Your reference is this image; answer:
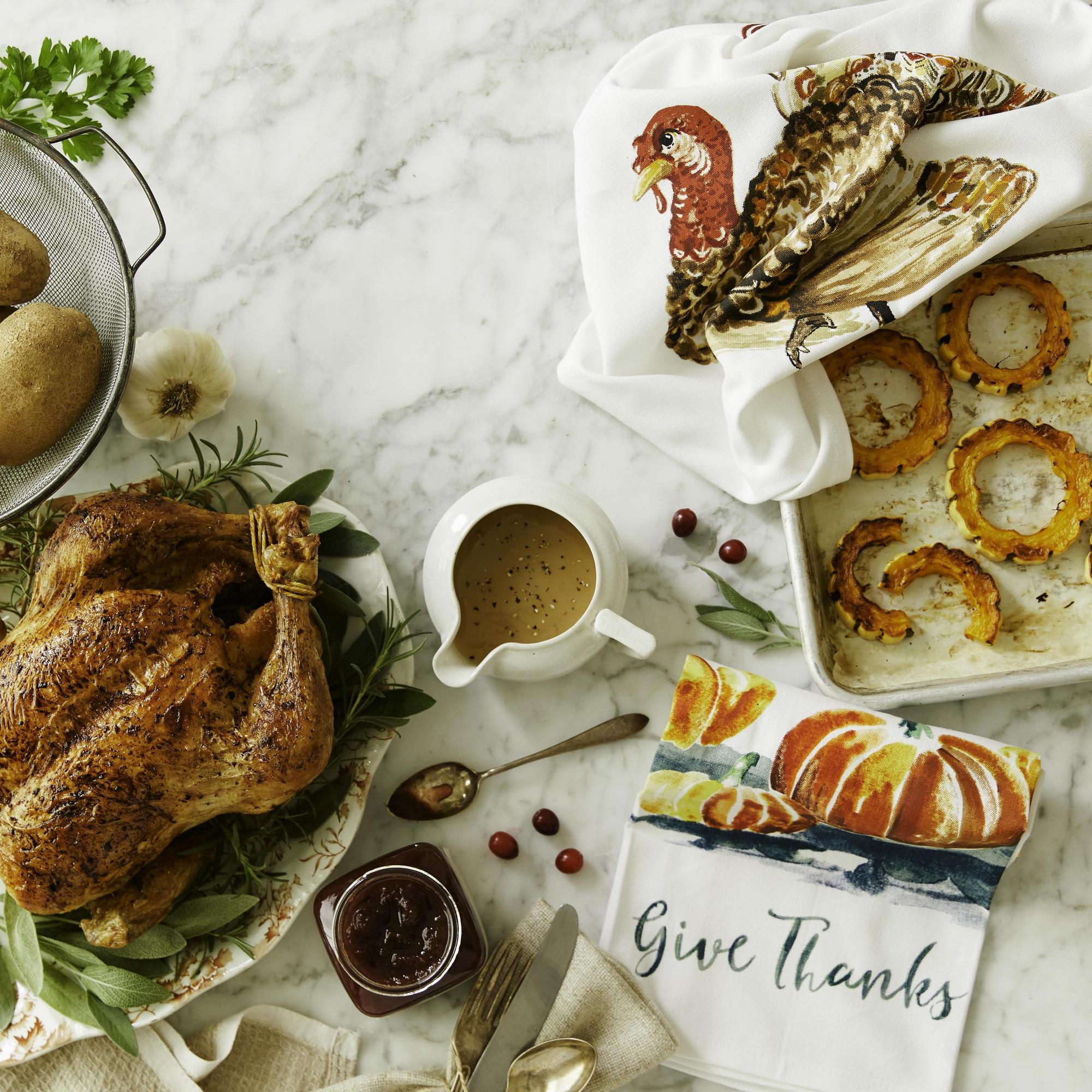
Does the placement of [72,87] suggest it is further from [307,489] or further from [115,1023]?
[115,1023]

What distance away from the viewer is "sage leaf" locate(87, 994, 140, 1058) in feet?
4.30

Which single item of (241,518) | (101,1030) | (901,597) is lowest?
(101,1030)

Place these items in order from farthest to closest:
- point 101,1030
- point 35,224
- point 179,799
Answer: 1. point 35,224
2. point 101,1030
3. point 179,799

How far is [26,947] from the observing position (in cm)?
126

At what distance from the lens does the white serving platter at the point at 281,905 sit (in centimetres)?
134

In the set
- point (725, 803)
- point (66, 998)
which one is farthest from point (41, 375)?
point (725, 803)

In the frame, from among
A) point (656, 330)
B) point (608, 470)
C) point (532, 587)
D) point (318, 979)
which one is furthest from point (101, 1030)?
point (656, 330)

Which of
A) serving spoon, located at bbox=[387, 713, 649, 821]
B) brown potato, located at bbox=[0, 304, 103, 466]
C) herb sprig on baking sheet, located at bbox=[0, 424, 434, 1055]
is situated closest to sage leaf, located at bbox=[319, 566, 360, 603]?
herb sprig on baking sheet, located at bbox=[0, 424, 434, 1055]

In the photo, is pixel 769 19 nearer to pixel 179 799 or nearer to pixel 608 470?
pixel 608 470

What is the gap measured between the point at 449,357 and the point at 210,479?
0.43 meters

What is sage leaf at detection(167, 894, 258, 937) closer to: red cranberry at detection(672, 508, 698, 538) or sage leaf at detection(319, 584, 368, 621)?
sage leaf at detection(319, 584, 368, 621)

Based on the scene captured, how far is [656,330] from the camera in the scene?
55.2 inches

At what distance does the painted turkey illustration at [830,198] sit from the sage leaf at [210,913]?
3.41 feet

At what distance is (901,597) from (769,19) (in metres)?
0.95
